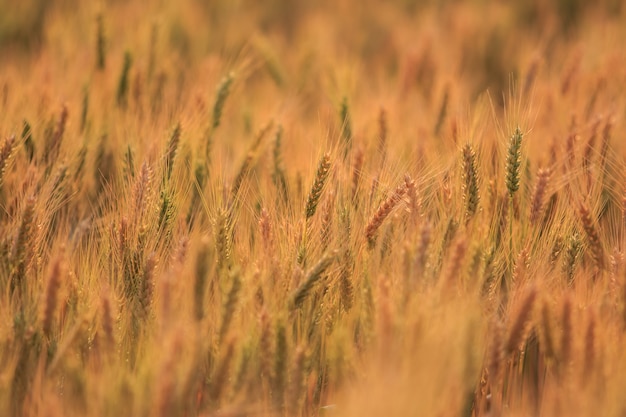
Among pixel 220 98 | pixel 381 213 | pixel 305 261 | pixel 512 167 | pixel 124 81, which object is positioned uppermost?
pixel 124 81

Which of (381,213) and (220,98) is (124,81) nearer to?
(220,98)

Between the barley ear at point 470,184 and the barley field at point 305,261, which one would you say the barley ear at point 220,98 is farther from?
the barley ear at point 470,184

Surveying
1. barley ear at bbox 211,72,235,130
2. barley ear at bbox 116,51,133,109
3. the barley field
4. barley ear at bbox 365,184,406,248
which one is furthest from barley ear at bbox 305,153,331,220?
barley ear at bbox 116,51,133,109

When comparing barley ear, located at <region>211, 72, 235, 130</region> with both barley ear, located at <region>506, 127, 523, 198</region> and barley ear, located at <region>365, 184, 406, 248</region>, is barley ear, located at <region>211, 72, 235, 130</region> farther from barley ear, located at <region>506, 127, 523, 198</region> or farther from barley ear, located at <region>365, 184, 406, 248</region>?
barley ear, located at <region>506, 127, 523, 198</region>

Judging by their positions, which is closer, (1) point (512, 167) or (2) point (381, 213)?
(2) point (381, 213)

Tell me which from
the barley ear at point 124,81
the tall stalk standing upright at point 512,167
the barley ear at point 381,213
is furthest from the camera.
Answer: the barley ear at point 124,81

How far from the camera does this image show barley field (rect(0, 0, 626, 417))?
1.31 m

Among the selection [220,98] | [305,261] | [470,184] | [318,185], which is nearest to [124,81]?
[220,98]

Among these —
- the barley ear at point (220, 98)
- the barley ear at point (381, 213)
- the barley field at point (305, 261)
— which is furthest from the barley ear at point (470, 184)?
the barley ear at point (220, 98)

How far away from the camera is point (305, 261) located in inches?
62.2

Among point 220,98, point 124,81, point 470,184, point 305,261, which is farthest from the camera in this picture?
point 124,81

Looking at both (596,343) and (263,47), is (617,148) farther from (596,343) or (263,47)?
(263,47)

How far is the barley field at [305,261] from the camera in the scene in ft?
4.30

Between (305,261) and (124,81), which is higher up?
(124,81)
